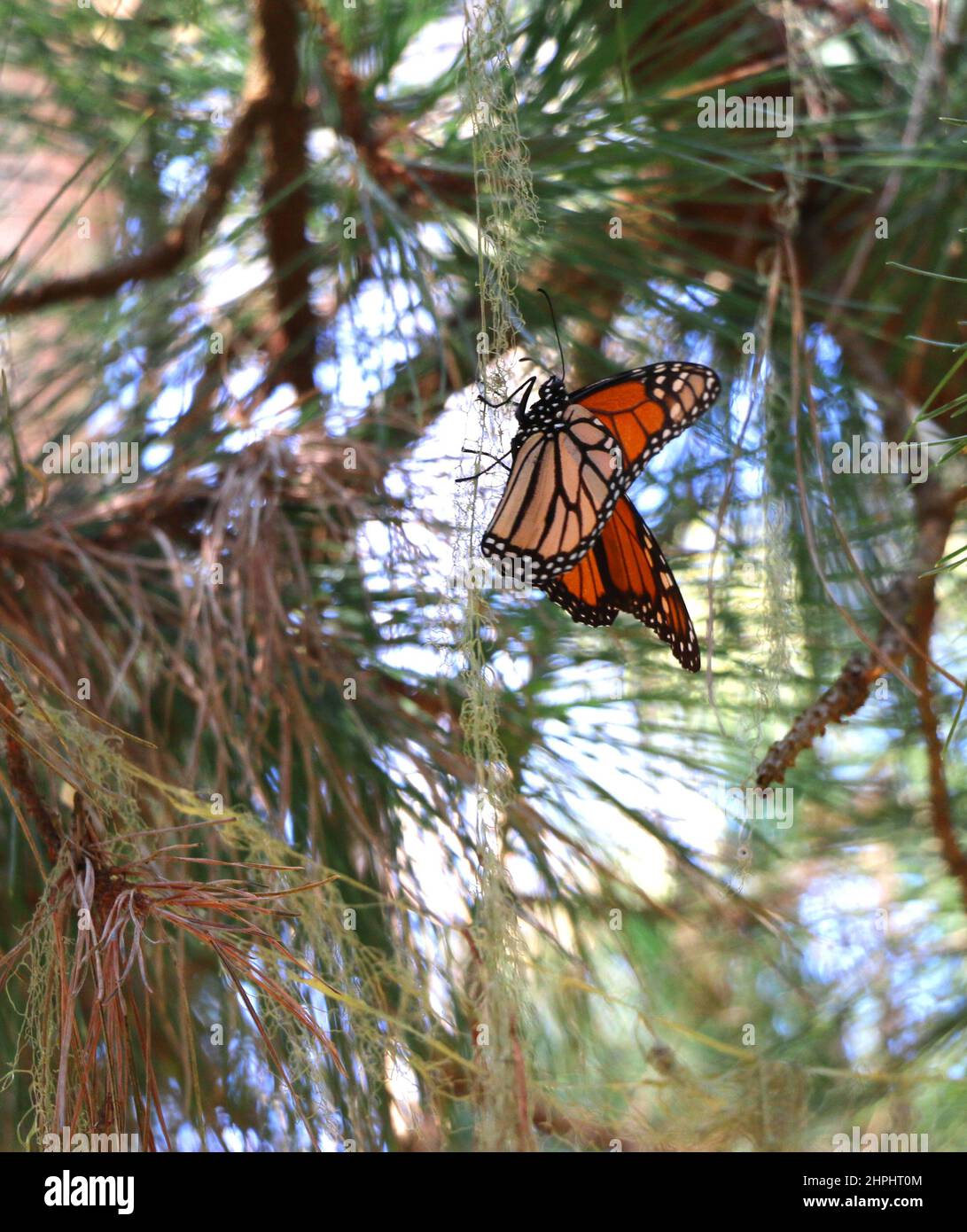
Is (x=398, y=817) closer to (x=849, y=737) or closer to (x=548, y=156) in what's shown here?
(x=548, y=156)

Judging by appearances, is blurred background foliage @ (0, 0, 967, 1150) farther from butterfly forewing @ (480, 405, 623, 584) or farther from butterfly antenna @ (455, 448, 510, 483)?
butterfly antenna @ (455, 448, 510, 483)

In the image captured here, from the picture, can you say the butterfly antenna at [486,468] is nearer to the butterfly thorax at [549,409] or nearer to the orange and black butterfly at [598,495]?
the orange and black butterfly at [598,495]

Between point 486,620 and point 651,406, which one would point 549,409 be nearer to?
point 651,406

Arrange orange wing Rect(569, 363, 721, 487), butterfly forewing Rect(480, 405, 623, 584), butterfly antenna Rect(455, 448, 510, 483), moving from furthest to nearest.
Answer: orange wing Rect(569, 363, 721, 487) < butterfly forewing Rect(480, 405, 623, 584) < butterfly antenna Rect(455, 448, 510, 483)

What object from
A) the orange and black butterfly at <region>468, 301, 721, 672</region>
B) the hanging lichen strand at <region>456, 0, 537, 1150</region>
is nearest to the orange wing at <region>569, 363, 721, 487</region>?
the orange and black butterfly at <region>468, 301, 721, 672</region>

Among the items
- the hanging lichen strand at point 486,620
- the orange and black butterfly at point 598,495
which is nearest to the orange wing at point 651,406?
the orange and black butterfly at point 598,495

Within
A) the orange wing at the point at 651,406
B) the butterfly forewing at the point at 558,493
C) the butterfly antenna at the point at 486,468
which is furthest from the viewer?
the orange wing at the point at 651,406

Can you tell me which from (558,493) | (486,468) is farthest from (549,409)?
(486,468)
